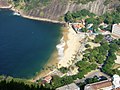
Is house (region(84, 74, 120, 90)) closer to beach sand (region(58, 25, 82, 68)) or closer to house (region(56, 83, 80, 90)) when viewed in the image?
house (region(56, 83, 80, 90))

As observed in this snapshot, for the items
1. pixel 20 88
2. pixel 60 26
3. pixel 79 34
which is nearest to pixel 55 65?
pixel 79 34

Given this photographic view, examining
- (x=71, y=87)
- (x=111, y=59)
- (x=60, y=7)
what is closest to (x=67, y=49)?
(x=111, y=59)

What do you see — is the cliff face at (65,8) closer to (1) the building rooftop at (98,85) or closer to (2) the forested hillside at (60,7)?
(2) the forested hillside at (60,7)

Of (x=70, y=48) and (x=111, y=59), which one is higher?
(x=70, y=48)

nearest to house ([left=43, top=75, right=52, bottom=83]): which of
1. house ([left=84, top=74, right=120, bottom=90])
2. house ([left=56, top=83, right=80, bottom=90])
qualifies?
house ([left=56, top=83, right=80, bottom=90])

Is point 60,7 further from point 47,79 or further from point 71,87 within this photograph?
point 71,87
